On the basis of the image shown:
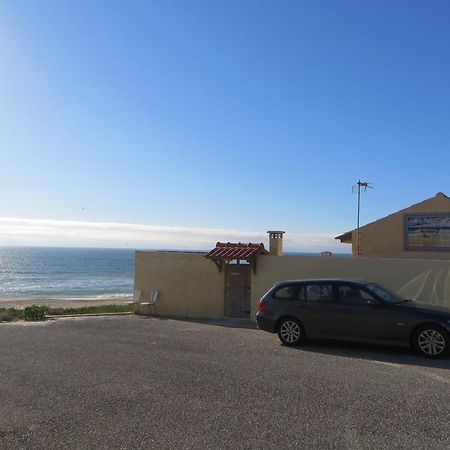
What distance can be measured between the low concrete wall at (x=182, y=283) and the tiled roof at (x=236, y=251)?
61 centimetres

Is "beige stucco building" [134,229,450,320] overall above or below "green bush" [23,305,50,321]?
above

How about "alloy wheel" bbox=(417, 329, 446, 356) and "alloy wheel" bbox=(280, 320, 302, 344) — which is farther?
"alloy wheel" bbox=(280, 320, 302, 344)

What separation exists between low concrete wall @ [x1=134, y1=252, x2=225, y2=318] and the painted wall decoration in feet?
21.5

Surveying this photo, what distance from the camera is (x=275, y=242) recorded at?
58.0 ft

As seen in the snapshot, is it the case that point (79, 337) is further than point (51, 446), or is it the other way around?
point (79, 337)

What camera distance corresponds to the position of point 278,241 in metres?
17.7

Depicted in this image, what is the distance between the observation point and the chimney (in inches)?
694

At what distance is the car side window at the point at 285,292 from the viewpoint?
38.2 feet

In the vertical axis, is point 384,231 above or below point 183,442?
above

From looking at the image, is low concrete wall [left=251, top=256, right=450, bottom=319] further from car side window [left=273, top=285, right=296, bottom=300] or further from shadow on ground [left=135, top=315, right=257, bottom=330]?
car side window [left=273, top=285, right=296, bottom=300]

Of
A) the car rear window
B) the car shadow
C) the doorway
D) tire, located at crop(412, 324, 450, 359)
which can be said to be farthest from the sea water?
tire, located at crop(412, 324, 450, 359)

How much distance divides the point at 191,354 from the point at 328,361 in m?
2.44

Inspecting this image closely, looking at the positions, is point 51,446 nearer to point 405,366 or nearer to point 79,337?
point 405,366

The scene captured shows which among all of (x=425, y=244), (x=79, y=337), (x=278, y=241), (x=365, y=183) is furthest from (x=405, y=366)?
(x=365, y=183)
